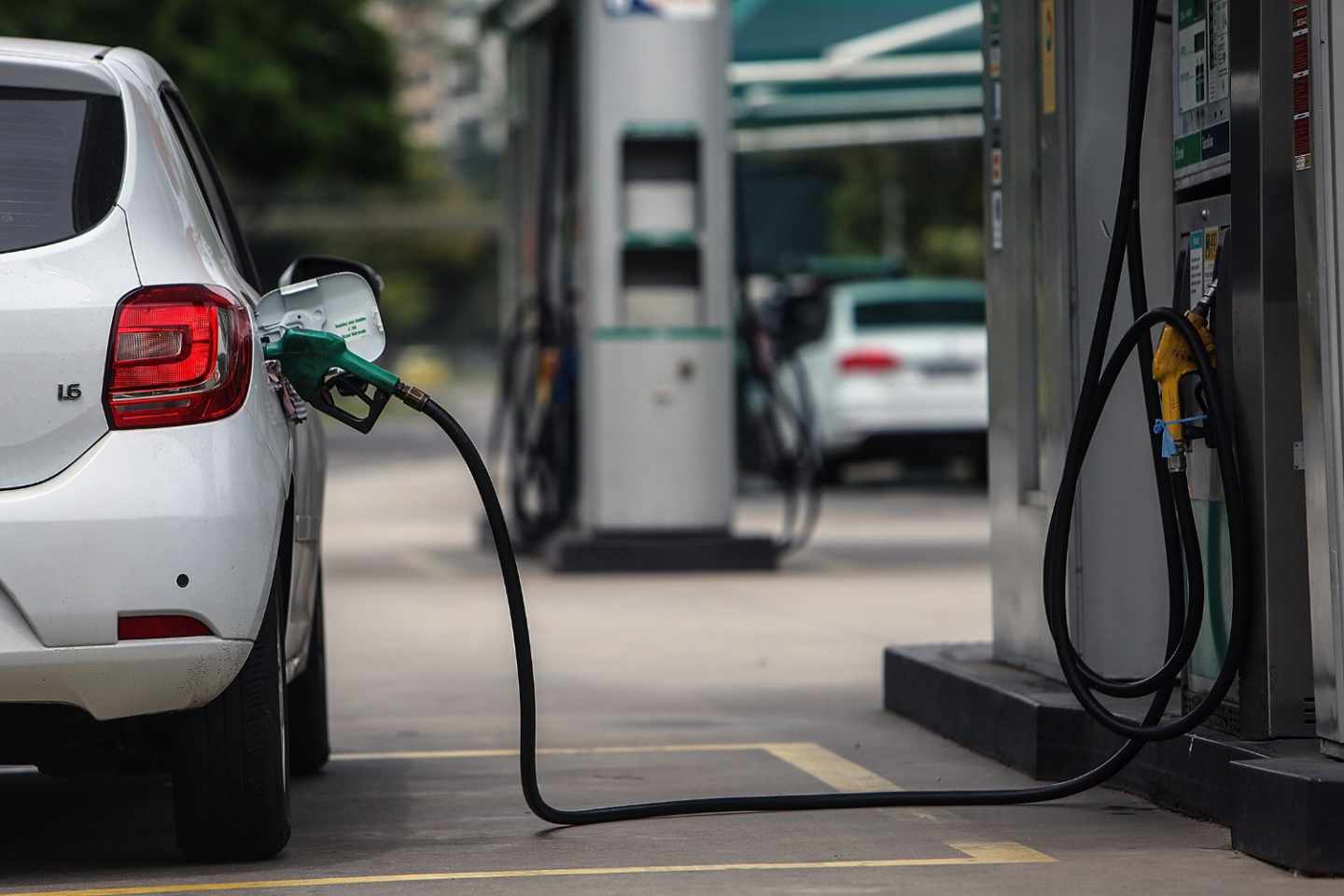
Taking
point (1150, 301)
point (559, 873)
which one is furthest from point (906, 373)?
point (559, 873)

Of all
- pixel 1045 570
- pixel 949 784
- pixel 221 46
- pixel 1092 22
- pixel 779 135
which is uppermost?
pixel 221 46

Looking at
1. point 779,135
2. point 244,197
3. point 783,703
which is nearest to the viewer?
point 783,703

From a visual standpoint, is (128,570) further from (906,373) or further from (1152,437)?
(906,373)

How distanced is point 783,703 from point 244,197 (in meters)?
40.3

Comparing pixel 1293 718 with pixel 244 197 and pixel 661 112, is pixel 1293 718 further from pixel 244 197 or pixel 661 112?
pixel 244 197

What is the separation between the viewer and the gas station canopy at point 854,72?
19422mm

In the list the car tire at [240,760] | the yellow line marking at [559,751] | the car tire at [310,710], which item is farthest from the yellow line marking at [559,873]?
the yellow line marking at [559,751]

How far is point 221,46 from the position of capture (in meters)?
41.6

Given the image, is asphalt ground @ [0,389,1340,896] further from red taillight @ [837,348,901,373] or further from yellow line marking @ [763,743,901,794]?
red taillight @ [837,348,901,373]

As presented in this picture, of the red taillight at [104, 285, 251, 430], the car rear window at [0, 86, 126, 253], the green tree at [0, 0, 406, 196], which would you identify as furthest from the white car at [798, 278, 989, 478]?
the green tree at [0, 0, 406, 196]

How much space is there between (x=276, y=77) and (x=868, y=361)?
922 inches

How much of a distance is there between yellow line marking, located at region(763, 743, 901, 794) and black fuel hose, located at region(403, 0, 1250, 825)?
51cm

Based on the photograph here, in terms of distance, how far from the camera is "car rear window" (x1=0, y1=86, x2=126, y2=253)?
4820 millimetres

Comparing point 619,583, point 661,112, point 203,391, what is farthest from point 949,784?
point 661,112
